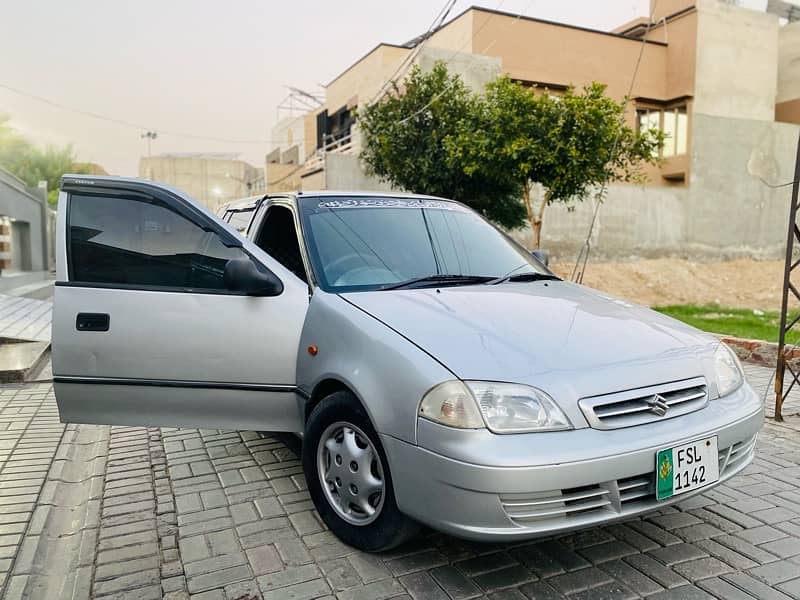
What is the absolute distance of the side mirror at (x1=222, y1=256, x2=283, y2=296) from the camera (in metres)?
3.25

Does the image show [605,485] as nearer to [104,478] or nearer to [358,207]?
[358,207]

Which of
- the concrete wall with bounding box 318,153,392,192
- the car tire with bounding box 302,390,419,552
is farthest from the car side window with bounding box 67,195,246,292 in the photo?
the concrete wall with bounding box 318,153,392,192

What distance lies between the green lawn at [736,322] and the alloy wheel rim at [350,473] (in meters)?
7.05

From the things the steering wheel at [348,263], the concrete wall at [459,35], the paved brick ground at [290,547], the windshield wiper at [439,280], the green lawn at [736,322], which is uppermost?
the concrete wall at [459,35]

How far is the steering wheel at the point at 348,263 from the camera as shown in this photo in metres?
3.42

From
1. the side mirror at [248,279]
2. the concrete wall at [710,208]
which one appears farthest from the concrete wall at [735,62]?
the side mirror at [248,279]

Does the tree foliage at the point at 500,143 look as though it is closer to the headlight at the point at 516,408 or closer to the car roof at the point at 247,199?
the car roof at the point at 247,199

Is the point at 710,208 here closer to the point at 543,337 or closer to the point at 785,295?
the point at 785,295

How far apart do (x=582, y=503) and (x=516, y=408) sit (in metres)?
0.44

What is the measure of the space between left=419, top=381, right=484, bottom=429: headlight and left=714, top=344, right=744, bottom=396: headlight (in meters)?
1.31

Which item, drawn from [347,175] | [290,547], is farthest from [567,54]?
[290,547]

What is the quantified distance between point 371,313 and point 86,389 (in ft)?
5.53

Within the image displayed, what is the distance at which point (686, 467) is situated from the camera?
2609 mm

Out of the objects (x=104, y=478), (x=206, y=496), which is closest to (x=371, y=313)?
(x=206, y=496)
